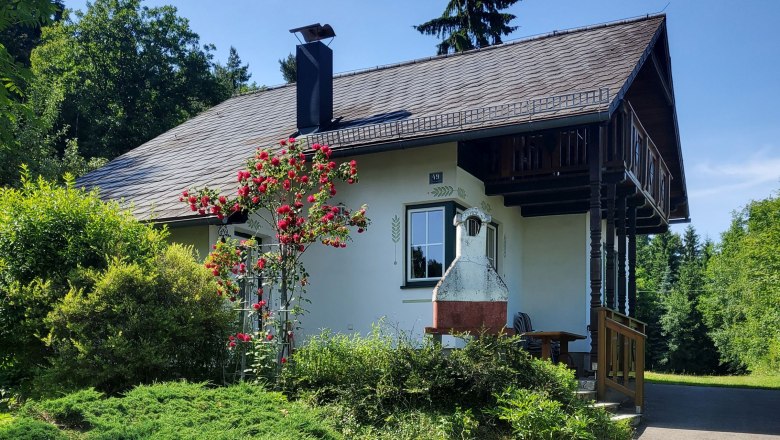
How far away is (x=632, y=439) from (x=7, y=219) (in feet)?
26.4

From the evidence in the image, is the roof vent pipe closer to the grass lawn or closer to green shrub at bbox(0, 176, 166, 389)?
green shrub at bbox(0, 176, 166, 389)

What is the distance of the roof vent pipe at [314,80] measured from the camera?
568 inches

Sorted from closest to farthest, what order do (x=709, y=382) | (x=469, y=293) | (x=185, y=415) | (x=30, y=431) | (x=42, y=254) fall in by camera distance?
(x=30, y=431) < (x=185, y=415) < (x=469, y=293) < (x=42, y=254) < (x=709, y=382)

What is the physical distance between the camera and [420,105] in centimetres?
1355

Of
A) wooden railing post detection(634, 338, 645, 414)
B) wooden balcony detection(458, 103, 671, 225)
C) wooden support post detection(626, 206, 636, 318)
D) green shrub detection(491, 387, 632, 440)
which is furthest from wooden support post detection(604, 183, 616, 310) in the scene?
green shrub detection(491, 387, 632, 440)

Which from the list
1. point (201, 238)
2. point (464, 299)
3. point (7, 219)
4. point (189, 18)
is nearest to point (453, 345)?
point (464, 299)

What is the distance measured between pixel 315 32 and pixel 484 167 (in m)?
4.56

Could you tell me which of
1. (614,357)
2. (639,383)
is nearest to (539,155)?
(614,357)

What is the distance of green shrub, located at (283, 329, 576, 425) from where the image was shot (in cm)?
784

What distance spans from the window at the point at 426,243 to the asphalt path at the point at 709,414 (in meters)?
3.74

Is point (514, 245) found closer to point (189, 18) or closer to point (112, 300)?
point (112, 300)

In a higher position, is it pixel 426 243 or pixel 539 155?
pixel 539 155

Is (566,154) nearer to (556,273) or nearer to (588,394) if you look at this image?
(556,273)

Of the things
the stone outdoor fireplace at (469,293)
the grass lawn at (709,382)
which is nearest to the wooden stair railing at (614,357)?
the stone outdoor fireplace at (469,293)
